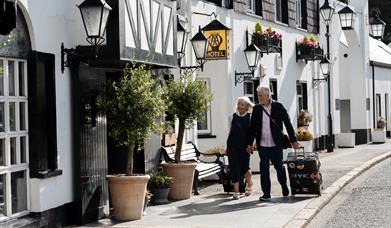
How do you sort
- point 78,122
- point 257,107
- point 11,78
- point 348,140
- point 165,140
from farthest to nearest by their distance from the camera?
point 348,140
point 165,140
point 257,107
point 78,122
point 11,78

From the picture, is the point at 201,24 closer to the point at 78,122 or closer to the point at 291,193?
the point at 291,193

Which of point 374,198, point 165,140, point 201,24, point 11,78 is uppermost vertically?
point 201,24

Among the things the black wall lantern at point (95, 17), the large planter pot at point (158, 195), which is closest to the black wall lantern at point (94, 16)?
the black wall lantern at point (95, 17)

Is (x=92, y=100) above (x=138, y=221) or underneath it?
above

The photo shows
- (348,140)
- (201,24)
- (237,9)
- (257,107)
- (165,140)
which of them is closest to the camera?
(257,107)

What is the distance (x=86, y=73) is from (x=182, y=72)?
446 cm

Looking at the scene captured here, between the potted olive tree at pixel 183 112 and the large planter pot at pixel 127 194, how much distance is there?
2.05 meters

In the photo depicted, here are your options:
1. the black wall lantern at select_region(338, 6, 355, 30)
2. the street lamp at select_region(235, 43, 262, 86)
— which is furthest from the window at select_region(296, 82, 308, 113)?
the street lamp at select_region(235, 43, 262, 86)

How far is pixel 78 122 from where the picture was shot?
8.98 meters

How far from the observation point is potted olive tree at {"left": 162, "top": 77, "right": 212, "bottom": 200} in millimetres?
11336

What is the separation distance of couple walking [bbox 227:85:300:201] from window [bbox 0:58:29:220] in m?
4.30

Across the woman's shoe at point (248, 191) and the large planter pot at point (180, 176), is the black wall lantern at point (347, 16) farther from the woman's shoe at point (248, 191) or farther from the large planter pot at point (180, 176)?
the large planter pot at point (180, 176)

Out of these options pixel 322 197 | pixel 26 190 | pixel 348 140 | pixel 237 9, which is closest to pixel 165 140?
pixel 322 197

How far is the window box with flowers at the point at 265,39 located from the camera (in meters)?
17.8
